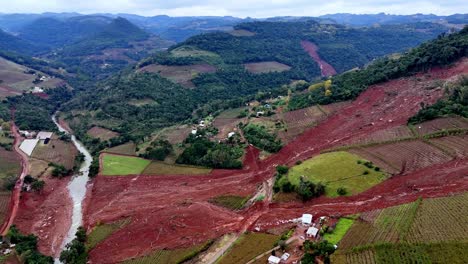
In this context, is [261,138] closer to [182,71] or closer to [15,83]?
[182,71]

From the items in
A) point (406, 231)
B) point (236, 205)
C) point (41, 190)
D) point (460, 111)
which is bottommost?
point (41, 190)

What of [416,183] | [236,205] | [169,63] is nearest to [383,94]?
[416,183]

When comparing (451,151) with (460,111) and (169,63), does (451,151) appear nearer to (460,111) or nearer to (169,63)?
(460,111)

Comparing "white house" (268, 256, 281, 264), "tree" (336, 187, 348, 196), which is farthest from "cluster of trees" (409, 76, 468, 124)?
"white house" (268, 256, 281, 264)

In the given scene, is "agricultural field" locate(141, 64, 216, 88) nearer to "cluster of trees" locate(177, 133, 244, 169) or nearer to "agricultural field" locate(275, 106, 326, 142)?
"agricultural field" locate(275, 106, 326, 142)

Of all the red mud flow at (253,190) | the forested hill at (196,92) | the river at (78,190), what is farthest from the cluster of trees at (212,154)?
the river at (78,190)

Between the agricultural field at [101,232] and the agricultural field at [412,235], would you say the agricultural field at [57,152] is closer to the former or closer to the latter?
the agricultural field at [101,232]
